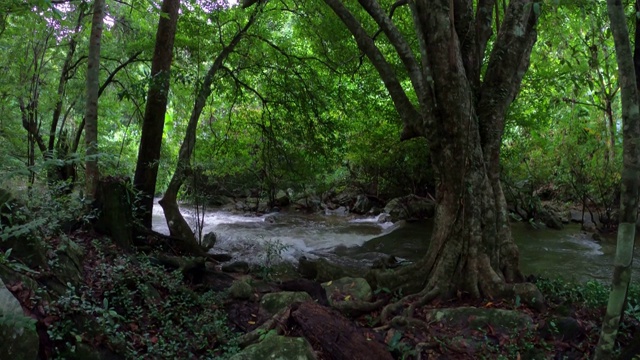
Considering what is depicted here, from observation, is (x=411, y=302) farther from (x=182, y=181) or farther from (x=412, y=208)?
(x=412, y=208)

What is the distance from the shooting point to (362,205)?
1750cm

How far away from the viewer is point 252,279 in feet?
22.5

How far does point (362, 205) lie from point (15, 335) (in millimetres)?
15302

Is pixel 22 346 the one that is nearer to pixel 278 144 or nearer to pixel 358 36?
pixel 358 36

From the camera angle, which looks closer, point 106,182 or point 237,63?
point 106,182

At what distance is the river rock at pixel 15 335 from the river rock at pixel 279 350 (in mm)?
1456

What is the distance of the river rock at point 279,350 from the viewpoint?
3.50m

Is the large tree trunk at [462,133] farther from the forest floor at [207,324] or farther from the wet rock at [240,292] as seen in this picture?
the wet rock at [240,292]

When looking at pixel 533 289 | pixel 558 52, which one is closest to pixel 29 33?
pixel 533 289

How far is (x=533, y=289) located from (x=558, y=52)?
1244 cm

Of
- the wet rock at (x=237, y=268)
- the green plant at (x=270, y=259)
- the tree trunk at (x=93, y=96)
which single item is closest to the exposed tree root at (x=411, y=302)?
the green plant at (x=270, y=259)

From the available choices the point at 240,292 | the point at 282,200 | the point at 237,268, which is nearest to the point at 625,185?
the point at 240,292

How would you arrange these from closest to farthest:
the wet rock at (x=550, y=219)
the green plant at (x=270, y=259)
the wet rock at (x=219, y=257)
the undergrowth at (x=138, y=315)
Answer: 1. the undergrowth at (x=138, y=315)
2. the green plant at (x=270, y=259)
3. the wet rock at (x=219, y=257)
4. the wet rock at (x=550, y=219)

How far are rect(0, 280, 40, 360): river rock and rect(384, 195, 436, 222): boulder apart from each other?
12722 mm
